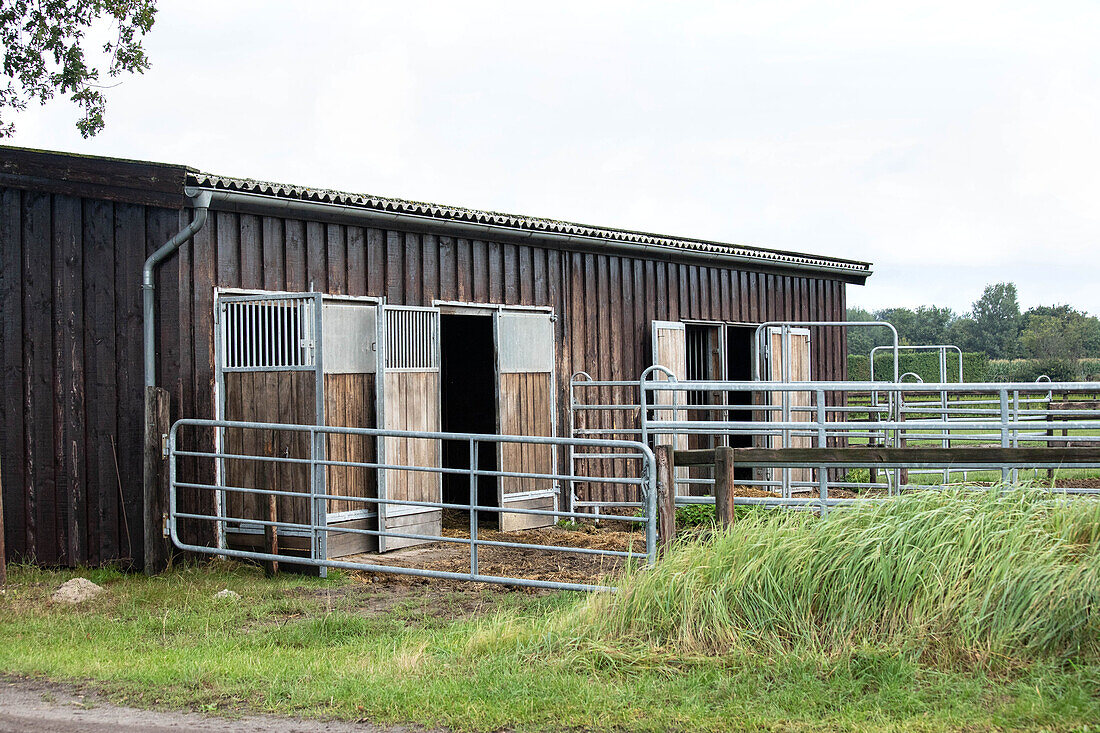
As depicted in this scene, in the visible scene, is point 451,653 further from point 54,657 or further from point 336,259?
point 336,259

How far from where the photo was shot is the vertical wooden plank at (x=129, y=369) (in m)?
9.78

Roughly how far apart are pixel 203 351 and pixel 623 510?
5.82 metres

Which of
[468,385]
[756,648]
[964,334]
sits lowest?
[756,648]

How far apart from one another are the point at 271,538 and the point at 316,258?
8.51ft

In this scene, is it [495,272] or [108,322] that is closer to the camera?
[108,322]

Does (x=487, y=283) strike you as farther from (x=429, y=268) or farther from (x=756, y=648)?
(x=756, y=648)

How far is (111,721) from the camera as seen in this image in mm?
5172

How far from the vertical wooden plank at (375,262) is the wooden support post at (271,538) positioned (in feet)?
7.66

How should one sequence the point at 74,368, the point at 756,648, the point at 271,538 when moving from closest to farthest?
the point at 756,648 < the point at 271,538 < the point at 74,368

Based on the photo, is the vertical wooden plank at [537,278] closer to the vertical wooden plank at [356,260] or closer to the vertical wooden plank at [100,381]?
the vertical wooden plank at [356,260]

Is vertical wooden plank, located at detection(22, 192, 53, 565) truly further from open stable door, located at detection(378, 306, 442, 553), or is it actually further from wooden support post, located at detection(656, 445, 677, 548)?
wooden support post, located at detection(656, 445, 677, 548)

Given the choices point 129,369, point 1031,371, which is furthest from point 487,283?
point 1031,371

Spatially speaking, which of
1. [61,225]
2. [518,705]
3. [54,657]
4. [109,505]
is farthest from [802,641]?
[61,225]

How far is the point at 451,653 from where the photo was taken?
20.2 ft
